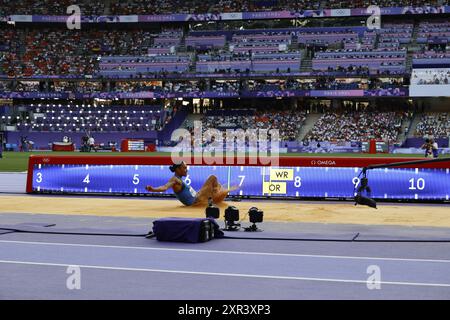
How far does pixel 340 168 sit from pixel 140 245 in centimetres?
1008

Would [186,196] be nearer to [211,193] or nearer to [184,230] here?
[211,193]

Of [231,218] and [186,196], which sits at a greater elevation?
[231,218]

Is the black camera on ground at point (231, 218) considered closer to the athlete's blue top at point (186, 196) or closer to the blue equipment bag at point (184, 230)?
the blue equipment bag at point (184, 230)

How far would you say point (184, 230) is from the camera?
34.9 ft

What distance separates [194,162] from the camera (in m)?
20.1

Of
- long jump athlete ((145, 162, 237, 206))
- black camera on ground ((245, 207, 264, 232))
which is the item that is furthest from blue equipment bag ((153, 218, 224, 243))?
long jump athlete ((145, 162, 237, 206))

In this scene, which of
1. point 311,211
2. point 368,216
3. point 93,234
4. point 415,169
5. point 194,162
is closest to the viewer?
point 93,234

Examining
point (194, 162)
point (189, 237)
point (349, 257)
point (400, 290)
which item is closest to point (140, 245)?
point (189, 237)

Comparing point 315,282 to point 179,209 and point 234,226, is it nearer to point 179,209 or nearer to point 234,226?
point 234,226

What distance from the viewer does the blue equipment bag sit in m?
10.6

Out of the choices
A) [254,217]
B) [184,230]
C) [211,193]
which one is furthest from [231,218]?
[211,193]

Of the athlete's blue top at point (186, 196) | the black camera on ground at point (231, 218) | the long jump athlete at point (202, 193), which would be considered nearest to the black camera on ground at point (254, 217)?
the black camera on ground at point (231, 218)

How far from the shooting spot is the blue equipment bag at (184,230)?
34.8ft

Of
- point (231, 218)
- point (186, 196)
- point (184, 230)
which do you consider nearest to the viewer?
point (184, 230)
